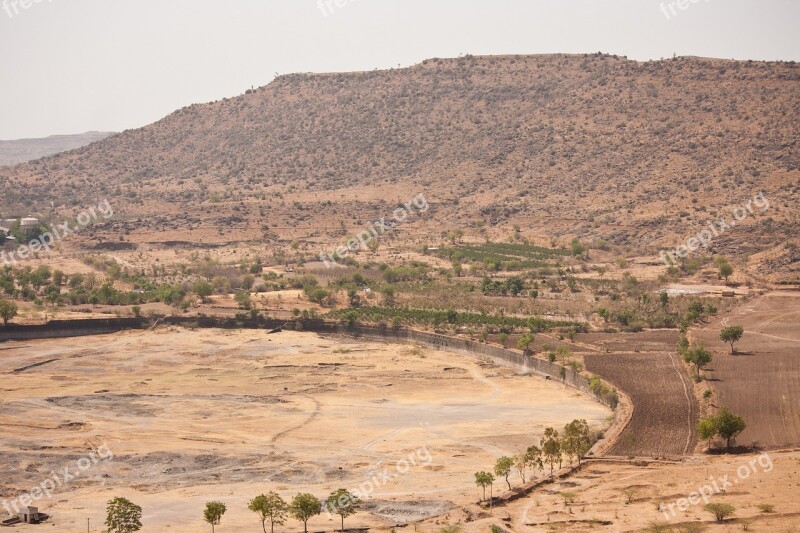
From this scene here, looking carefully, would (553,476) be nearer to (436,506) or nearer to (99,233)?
(436,506)

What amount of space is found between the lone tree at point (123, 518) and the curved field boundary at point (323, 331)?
35.0m

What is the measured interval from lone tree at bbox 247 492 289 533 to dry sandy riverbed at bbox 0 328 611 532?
96 centimetres

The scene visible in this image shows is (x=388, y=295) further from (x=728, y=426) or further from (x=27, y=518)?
(x=27, y=518)

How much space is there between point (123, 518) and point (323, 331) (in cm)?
5112

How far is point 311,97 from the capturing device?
198 m

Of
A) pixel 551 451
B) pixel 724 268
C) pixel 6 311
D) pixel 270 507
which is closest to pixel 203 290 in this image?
pixel 6 311

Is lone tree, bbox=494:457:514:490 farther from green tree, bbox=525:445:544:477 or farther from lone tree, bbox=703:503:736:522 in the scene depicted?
lone tree, bbox=703:503:736:522

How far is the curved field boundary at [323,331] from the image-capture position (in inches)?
2916

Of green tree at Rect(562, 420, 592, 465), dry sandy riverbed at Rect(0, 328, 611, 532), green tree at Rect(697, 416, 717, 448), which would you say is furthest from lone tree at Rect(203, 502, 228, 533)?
green tree at Rect(697, 416, 717, 448)

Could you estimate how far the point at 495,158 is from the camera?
161875mm

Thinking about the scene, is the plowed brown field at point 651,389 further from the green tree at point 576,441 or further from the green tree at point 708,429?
the green tree at point 576,441

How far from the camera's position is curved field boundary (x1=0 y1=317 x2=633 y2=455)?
7406 cm

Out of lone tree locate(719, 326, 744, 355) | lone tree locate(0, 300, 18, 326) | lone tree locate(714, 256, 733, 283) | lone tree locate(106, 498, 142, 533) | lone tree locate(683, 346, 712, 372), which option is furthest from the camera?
lone tree locate(714, 256, 733, 283)

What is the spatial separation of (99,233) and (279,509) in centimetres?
10849
